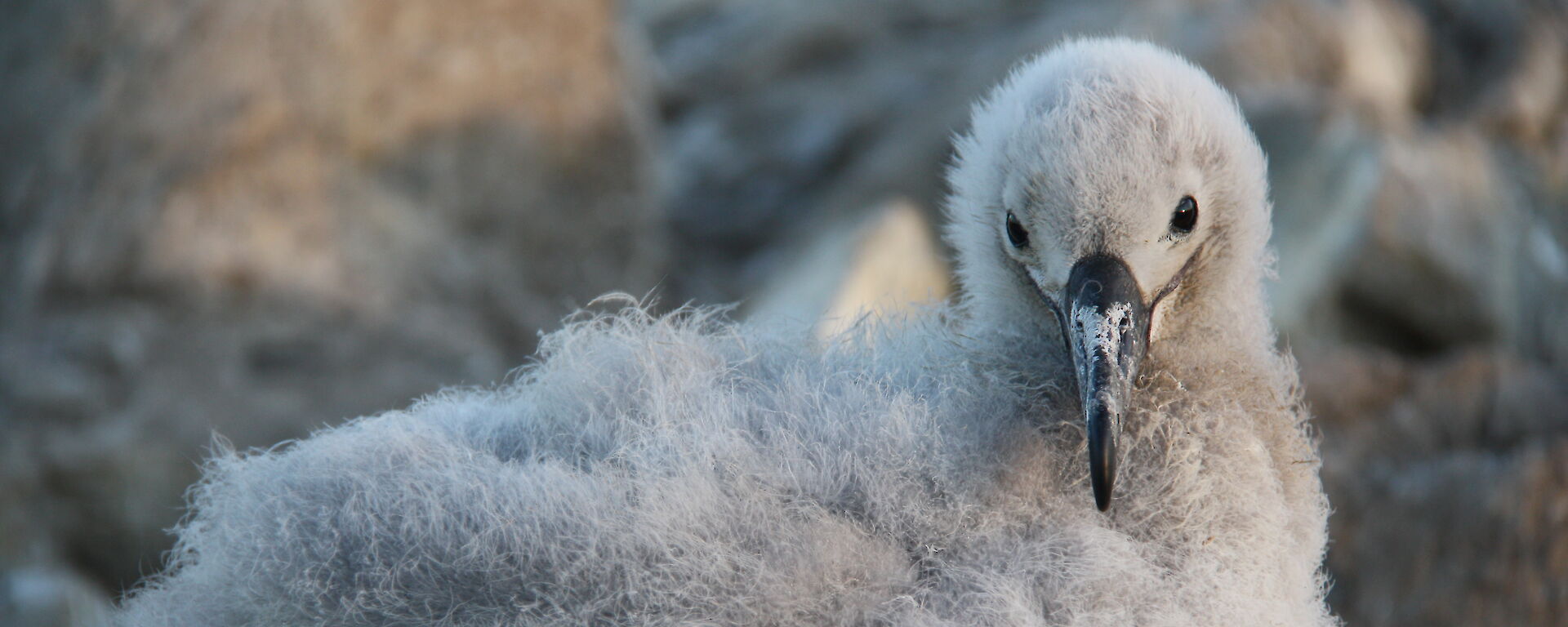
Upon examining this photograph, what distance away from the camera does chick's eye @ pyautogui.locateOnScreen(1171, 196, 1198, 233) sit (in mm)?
1239

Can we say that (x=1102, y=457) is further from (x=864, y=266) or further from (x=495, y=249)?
(x=495, y=249)

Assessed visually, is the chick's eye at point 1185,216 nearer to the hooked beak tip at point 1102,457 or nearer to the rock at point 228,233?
the hooked beak tip at point 1102,457

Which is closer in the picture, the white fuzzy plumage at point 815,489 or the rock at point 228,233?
the white fuzzy plumage at point 815,489

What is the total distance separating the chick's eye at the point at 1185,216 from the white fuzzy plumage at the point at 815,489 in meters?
0.05

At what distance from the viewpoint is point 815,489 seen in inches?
41.6

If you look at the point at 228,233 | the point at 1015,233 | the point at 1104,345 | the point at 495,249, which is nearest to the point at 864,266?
the point at 495,249

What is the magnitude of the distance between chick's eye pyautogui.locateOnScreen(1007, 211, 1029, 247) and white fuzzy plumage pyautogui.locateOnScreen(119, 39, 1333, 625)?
0.13 ft

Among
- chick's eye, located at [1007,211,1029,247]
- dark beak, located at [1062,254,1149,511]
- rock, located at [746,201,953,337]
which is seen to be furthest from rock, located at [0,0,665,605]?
dark beak, located at [1062,254,1149,511]

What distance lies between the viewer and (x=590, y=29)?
3258mm

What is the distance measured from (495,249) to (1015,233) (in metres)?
2.09

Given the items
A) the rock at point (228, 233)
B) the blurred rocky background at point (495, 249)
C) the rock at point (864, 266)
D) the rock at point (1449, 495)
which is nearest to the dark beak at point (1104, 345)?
the blurred rocky background at point (495, 249)

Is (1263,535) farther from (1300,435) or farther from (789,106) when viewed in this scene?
(789,106)

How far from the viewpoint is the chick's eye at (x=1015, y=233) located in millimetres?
1271

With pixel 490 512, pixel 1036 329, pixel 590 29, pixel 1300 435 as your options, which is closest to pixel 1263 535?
pixel 1300 435
